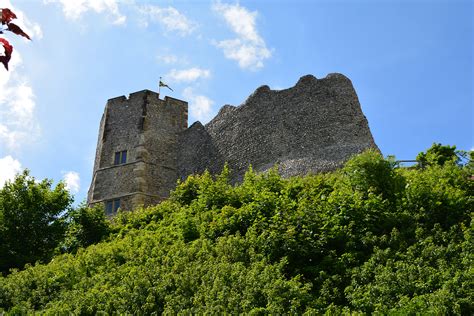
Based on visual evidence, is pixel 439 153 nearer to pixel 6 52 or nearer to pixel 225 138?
pixel 225 138

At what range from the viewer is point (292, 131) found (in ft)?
70.9

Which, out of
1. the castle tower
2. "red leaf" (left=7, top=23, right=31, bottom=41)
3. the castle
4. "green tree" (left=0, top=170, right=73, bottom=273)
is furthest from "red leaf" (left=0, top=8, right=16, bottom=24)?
the castle tower

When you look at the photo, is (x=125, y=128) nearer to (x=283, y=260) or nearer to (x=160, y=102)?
(x=160, y=102)

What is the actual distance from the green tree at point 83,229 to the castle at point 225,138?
532 cm

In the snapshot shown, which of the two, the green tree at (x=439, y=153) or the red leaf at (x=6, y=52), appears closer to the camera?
the red leaf at (x=6, y=52)

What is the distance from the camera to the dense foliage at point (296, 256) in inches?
376

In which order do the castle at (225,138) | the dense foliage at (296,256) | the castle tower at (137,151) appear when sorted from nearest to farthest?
the dense foliage at (296,256) → the castle at (225,138) → the castle tower at (137,151)

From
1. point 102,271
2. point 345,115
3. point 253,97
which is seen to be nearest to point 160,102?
point 253,97

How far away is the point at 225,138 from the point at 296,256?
40.5 ft

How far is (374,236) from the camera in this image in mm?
11328

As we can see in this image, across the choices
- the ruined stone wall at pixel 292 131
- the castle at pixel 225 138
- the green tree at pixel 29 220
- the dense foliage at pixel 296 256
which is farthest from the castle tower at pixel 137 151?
the dense foliage at pixel 296 256

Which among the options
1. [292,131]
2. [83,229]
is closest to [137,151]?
[292,131]

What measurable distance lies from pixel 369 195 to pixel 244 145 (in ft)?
33.9

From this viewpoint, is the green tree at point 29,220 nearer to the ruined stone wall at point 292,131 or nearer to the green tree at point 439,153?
the ruined stone wall at point 292,131
